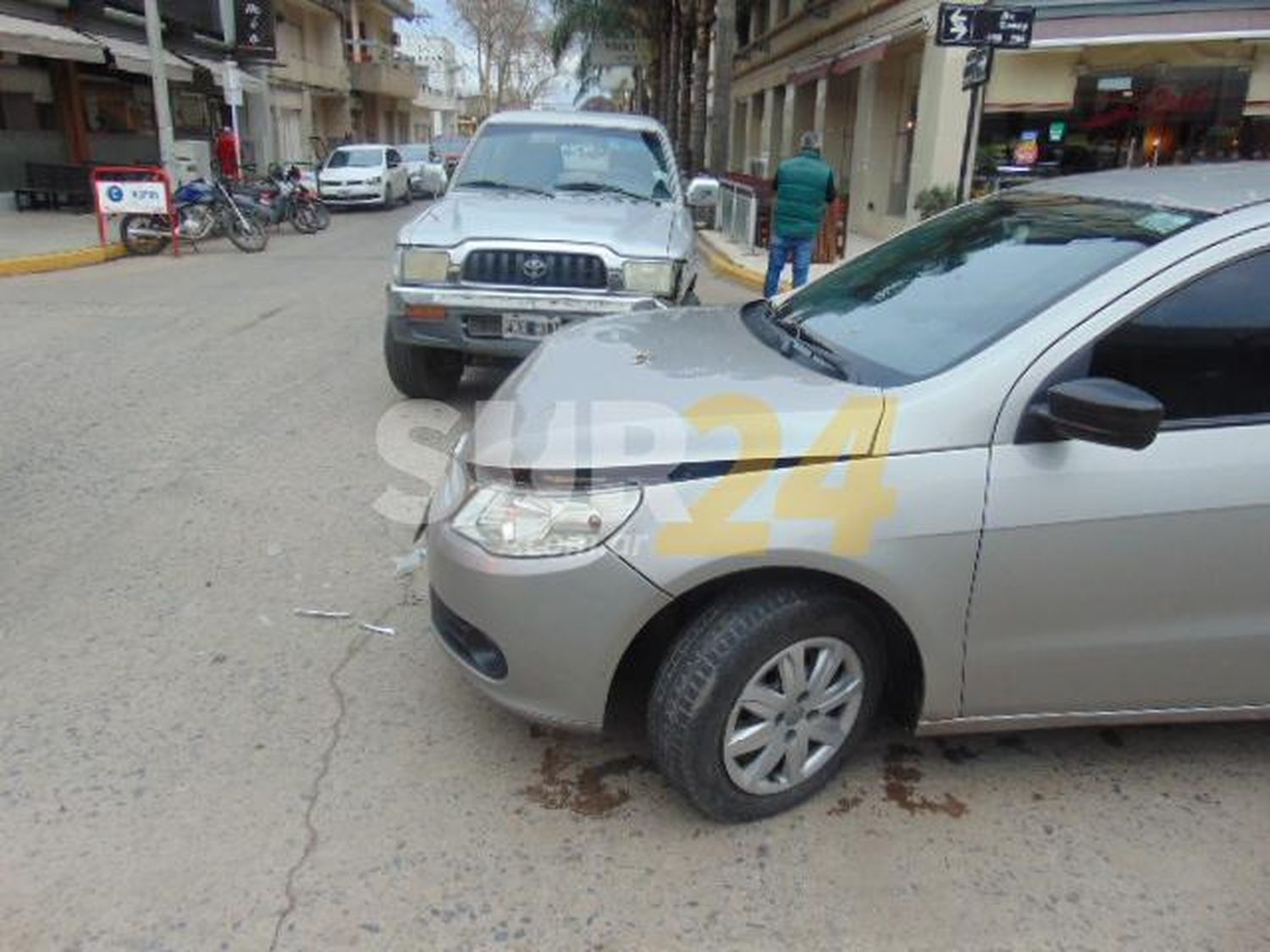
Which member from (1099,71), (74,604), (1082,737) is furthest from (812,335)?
(1099,71)

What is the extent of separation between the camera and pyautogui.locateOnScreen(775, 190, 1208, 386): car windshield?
9.27ft

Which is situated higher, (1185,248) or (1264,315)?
(1185,248)

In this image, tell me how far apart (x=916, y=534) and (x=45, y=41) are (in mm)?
20450

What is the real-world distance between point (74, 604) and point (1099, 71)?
53.1ft

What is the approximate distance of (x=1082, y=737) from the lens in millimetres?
3268

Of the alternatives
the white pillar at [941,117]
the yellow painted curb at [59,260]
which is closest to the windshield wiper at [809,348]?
the yellow painted curb at [59,260]

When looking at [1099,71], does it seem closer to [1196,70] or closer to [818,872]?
[1196,70]

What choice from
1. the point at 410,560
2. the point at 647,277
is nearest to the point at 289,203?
the point at 647,277

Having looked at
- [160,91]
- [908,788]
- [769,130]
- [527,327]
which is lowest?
[908,788]

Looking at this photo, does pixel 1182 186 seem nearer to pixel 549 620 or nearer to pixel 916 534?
pixel 916 534

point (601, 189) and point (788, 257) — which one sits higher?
point (601, 189)

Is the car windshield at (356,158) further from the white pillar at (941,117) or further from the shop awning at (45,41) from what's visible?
the white pillar at (941,117)

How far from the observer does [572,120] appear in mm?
7500

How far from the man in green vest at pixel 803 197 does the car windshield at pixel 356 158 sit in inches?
695
